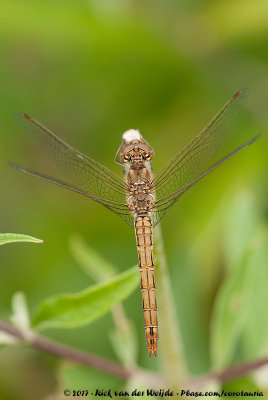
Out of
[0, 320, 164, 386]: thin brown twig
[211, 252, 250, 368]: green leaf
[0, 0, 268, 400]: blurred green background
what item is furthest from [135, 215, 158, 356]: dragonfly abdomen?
[0, 0, 268, 400]: blurred green background

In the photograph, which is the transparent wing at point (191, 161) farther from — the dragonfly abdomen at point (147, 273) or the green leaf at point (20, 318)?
the green leaf at point (20, 318)

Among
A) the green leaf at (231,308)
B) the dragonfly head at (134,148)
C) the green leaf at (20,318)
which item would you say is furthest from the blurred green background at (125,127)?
the green leaf at (20,318)

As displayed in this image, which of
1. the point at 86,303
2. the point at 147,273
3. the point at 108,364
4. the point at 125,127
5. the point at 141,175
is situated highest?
the point at 125,127

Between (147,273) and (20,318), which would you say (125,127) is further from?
(20,318)

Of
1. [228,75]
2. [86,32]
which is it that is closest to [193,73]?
[228,75]

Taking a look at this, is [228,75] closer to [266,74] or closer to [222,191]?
[266,74]

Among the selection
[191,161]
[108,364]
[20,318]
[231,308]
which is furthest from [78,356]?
[191,161]
